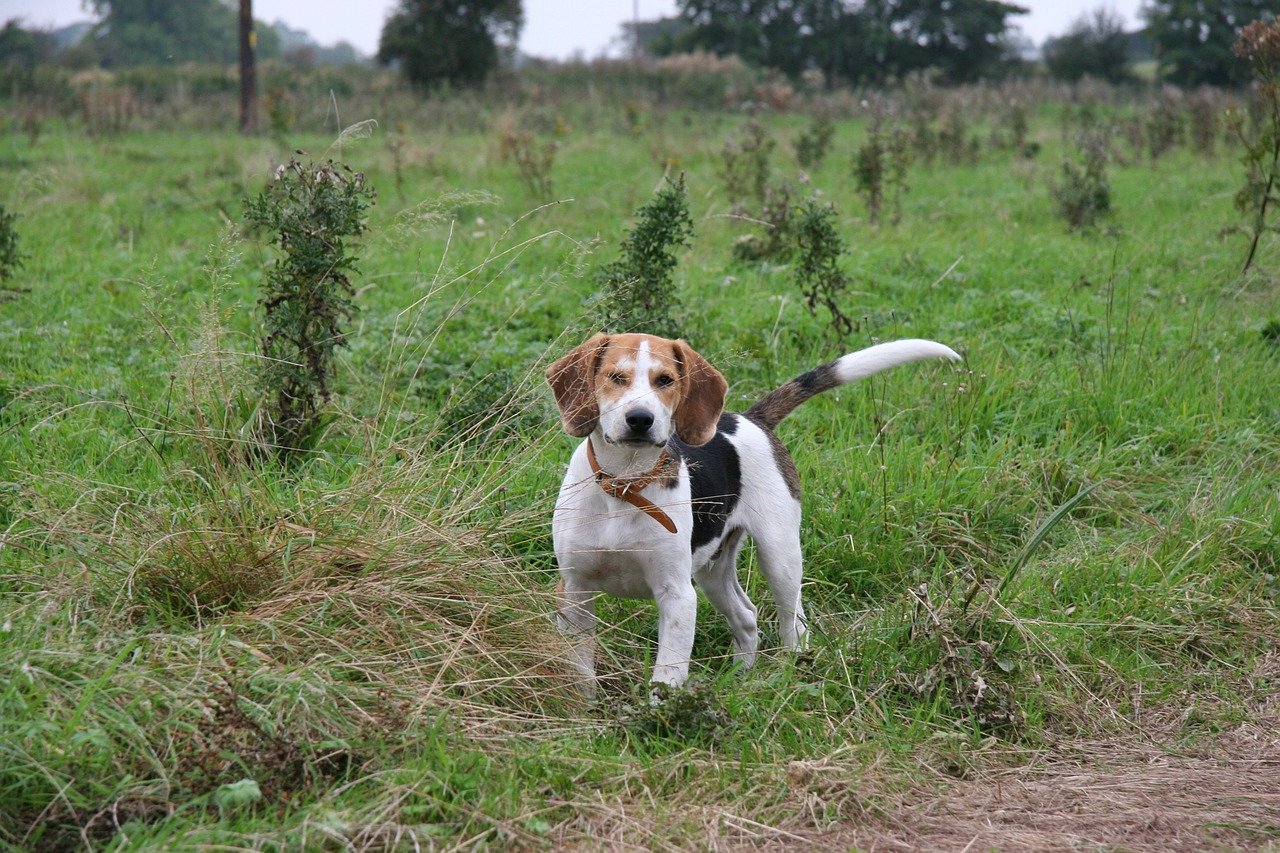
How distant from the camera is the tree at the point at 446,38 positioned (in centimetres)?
2856

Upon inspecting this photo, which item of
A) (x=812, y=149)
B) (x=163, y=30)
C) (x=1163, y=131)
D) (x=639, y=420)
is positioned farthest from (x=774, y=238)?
(x=163, y=30)

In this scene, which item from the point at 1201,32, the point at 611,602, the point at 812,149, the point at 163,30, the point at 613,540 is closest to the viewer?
the point at 613,540

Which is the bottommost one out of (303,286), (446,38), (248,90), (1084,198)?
(303,286)

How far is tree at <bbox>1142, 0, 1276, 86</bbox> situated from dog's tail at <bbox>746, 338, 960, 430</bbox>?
2920cm

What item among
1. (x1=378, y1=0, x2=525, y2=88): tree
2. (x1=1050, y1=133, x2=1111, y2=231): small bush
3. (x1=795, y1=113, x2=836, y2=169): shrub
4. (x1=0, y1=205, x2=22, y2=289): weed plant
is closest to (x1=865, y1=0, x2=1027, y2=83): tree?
(x1=378, y1=0, x2=525, y2=88): tree

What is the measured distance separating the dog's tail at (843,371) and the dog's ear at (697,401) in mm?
674

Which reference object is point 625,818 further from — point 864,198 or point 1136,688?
point 864,198

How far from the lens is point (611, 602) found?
4.48 meters

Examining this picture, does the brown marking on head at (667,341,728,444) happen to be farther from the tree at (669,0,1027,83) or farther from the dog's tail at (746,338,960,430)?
the tree at (669,0,1027,83)

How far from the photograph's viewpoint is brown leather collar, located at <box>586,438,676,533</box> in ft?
12.1

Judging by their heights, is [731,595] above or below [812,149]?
below

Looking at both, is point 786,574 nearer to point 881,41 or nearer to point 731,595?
→ point 731,595

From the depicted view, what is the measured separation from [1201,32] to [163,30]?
43546 millimetres

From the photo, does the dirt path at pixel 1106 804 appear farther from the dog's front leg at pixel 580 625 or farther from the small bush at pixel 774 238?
the small bush at pixel 774 238
